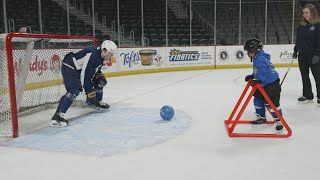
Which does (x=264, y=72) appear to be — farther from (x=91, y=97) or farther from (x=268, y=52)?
(x=268, y=52)

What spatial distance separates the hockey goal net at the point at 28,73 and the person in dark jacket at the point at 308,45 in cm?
304

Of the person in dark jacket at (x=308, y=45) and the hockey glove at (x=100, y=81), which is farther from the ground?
the person in dark jacket at (x=308, y=45)

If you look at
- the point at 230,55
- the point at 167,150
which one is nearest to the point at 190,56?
the point at 230,55

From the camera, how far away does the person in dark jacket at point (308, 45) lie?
4633mm

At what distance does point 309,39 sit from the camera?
15.6ft

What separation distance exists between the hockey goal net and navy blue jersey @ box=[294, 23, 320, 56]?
119 inches

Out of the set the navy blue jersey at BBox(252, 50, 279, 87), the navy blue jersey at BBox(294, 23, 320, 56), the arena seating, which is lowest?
the navy blue jersey at BBox(252, 50, 279, 87)

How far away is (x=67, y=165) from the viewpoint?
2.57 m

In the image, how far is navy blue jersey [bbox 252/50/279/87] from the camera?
3354 millimetres

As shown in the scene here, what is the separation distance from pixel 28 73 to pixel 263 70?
2.96 metres

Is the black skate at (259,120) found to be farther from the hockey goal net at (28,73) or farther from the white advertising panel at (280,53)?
the white advertising panel at (280,53)

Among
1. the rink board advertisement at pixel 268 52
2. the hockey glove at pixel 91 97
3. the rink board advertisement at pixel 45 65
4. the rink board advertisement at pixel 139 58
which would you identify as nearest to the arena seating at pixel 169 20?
the rink board advertisement at pixel 139 58

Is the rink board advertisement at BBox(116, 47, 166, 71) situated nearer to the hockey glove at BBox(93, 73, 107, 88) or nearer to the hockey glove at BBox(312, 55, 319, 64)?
the hockey glove at BBox(93, 73, 107, 88)

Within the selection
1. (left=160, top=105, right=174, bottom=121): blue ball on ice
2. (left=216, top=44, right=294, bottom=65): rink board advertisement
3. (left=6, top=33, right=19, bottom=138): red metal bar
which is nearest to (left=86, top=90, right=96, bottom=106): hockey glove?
(left=160, top=105, right=174, bottom=121): blue ball on ice
